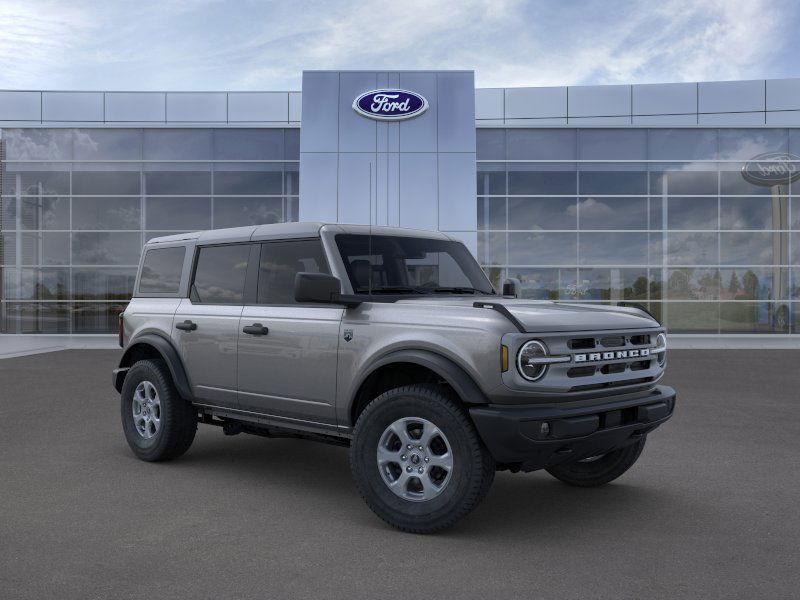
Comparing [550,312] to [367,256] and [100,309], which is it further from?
[100,309]

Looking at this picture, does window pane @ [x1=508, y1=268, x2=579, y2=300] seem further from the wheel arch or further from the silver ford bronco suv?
the wheel arch

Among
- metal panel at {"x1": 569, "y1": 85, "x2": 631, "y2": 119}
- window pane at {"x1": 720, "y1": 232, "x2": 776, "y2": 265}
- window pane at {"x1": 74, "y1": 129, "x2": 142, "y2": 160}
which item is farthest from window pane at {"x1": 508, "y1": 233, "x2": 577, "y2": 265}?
window pane at {"x1": 74, "y1": 129, "x2": 142, "y2": 160}

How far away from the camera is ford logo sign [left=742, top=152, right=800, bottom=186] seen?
1111 inches

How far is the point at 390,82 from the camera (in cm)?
2580

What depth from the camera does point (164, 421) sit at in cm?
646

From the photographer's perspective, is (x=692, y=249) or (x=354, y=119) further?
(x=692, y=249)

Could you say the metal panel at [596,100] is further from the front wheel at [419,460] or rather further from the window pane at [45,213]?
the front wheel at [419,460]

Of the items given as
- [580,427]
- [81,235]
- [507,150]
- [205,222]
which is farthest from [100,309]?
[580,427]

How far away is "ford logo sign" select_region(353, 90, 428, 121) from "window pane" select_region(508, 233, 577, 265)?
6.31 meters

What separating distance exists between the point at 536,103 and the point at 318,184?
993cm

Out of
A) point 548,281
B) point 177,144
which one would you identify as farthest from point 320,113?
point 548,281

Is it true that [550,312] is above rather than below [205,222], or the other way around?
below

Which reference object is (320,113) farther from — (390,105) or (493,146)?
(493,146)

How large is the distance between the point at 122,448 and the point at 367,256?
3.42 m
